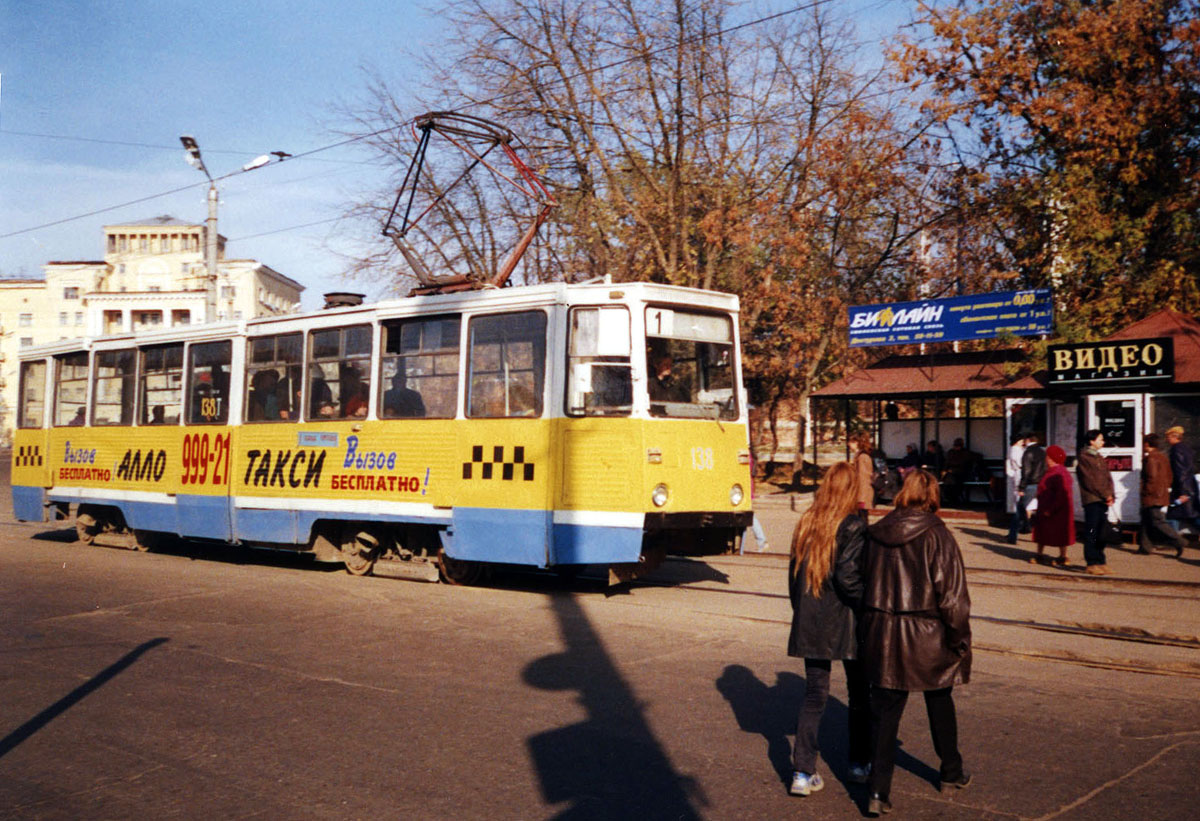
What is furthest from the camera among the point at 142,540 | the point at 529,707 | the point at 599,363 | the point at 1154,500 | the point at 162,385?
the point at 142,540

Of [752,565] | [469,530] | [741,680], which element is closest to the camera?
[741,680]

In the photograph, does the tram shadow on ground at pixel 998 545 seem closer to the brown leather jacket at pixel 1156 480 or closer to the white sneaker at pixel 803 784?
the brown leather jacket at pixel 1156 480

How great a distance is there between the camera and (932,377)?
2252cm

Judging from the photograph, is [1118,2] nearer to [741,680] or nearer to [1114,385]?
[1114,385]

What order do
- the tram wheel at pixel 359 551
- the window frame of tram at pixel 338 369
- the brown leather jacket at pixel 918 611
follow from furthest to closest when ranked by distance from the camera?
the tram wheel at pixel 359 551 → the window frame of tram at pixel 338 369 → the brown leather jacket at pixel 918 611

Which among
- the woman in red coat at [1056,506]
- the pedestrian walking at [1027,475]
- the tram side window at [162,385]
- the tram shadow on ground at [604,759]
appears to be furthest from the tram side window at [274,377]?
the pedestrian walking at [1027,475]

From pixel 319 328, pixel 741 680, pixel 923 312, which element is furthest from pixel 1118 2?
pixel 741 680

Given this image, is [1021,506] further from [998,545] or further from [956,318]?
[956,318]

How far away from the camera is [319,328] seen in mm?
13508

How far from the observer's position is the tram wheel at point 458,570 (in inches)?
493

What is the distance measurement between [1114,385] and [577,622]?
11.6m

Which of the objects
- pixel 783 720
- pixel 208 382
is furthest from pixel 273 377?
pixel 783 720

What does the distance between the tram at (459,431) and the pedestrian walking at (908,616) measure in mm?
5720

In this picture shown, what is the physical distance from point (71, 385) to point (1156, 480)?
1648cm
